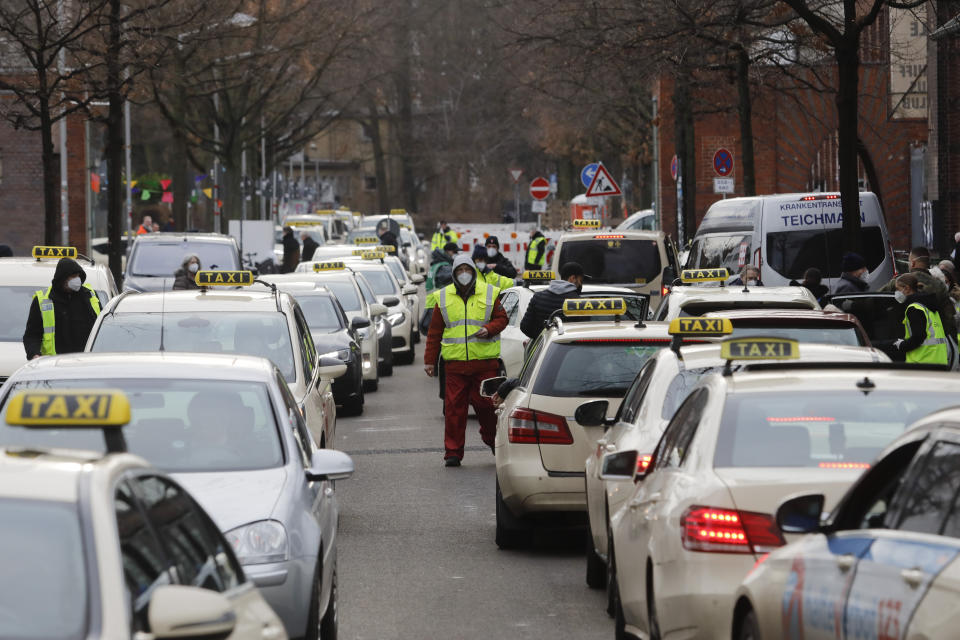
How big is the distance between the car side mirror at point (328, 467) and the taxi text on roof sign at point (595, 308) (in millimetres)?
5292

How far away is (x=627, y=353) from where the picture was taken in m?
11.7

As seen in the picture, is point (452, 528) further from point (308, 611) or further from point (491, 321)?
point (308, 611)

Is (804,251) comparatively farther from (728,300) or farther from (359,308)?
(728,300)

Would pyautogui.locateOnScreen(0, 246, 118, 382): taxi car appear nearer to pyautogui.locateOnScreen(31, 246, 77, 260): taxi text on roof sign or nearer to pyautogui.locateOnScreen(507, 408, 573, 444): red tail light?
pyautogui.locateOnScreen(31, 246, 77, 260): taxi text on roof sign

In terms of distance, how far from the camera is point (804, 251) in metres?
23.6

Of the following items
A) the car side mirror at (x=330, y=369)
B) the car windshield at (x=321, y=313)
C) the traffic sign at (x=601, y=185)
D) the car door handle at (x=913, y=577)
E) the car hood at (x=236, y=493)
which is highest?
the traffic sign at (x=601, y=185)

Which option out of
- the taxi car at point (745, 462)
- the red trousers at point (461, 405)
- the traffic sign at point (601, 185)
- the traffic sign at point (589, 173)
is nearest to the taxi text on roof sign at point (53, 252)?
the red trousers at point (461, 405)

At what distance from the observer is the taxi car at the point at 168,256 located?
94.4 feet

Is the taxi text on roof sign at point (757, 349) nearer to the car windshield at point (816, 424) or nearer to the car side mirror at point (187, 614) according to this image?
the car windshield at point (816, 424)

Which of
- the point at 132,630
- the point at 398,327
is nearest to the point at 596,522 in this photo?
the point at 132,630

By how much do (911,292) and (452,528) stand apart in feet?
18.1

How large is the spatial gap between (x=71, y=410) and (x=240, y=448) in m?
3.19

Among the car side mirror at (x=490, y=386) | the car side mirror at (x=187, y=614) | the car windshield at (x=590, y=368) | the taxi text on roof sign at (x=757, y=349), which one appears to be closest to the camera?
the car side mirror at (x=187, y=614)

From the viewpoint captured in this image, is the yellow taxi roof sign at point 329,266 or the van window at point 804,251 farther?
the yellow taxi roof sign at point 329,266
